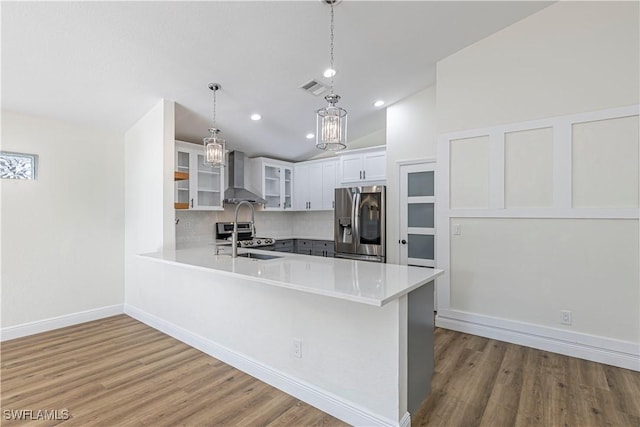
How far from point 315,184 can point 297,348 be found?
3.96m

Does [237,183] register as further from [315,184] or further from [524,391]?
[524,391]

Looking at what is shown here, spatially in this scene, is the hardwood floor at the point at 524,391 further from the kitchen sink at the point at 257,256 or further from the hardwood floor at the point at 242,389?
the kitchen sink at the point at 257,256

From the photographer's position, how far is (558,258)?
2986 millimetres

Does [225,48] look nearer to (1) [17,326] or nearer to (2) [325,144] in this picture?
(2) [325,144]

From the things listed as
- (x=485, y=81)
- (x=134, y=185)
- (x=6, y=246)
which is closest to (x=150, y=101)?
(x=134, y=185)

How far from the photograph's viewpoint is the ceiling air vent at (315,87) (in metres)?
3.58

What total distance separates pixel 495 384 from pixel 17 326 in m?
4.71

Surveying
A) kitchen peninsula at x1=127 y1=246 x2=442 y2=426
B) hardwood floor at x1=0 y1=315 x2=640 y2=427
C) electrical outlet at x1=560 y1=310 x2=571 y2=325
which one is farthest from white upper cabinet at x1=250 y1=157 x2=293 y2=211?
electrical outlet at x1=560 y1=310 x2=571 y2=325

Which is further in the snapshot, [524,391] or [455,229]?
[455,229]

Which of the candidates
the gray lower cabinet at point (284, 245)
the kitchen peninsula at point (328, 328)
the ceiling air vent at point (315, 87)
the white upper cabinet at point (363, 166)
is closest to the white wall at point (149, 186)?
the kitchen peninsula at point (328, 328)

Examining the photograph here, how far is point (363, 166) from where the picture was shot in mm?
5102

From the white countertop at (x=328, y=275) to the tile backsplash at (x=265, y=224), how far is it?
213 centimetres

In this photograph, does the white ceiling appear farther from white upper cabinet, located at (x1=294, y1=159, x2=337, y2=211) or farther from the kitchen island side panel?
Result: the kitchen island side panel

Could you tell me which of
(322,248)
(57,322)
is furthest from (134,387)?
(322,248)
